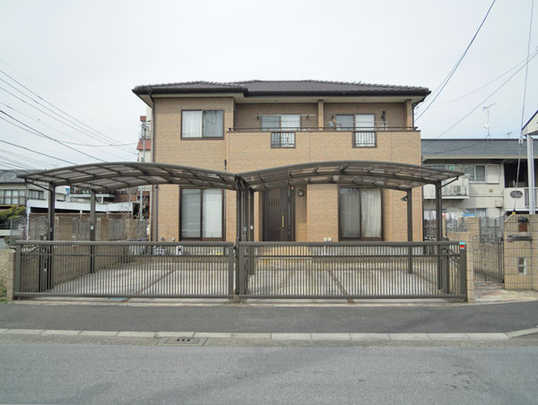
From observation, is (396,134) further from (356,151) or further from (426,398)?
(426,398)

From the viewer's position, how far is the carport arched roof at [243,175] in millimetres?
7801

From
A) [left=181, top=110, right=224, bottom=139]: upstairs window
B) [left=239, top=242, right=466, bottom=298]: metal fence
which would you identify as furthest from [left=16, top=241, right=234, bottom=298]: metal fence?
[left=181, top=110, right=224, bottom=139]: upstairs window

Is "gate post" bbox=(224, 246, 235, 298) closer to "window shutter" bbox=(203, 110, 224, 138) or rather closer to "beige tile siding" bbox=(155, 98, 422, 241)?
"beige tile siding" bbox=(155, 98, 422, 241)

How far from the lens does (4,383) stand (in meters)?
3.86

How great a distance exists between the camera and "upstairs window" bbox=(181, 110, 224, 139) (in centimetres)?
1473

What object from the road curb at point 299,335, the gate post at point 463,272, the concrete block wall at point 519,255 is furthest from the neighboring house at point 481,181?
the road curb at point 299,335

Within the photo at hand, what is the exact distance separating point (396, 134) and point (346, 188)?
2.79 metres

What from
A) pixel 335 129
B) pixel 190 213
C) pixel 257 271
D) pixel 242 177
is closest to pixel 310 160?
pixel 335 129

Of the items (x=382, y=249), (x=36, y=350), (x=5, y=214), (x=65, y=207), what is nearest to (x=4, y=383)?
(x=36, y=350)

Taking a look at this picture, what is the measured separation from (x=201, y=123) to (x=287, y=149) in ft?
12.4

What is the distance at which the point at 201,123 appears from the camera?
14.8 meters

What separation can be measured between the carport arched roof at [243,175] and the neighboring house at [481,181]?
17.5 m

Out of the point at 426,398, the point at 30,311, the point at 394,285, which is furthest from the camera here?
the point at 394,285

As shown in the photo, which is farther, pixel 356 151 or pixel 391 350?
pixel 356 151
